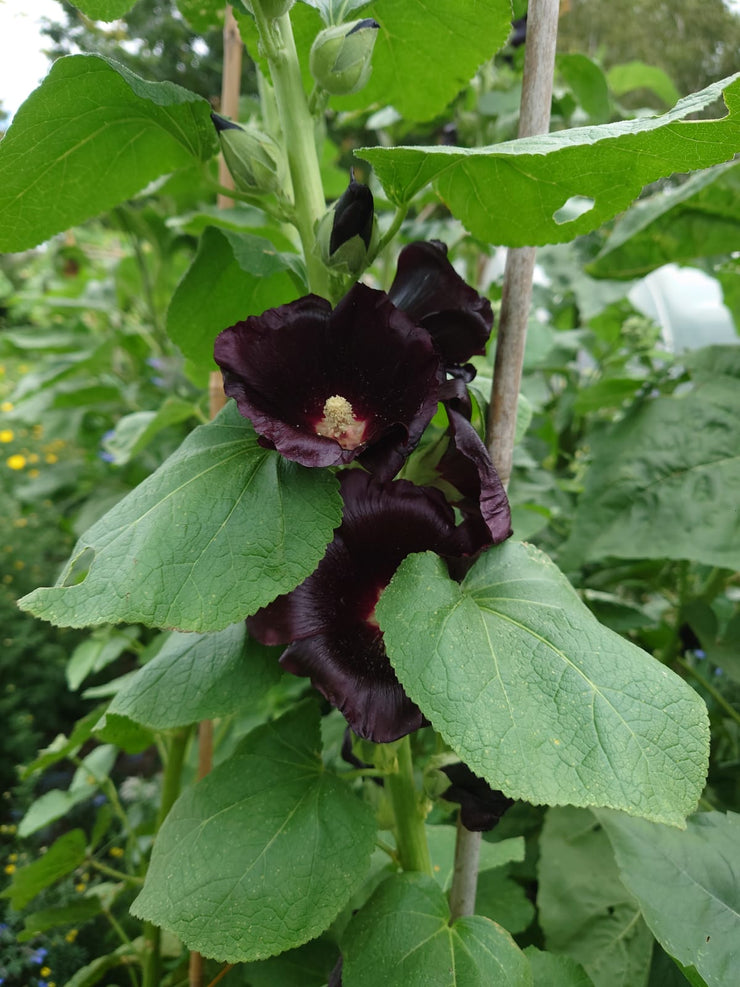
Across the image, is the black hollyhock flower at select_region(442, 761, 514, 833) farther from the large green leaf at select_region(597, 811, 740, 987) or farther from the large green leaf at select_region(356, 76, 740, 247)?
the large green leaf at select_region(356, 76, 740, 247)

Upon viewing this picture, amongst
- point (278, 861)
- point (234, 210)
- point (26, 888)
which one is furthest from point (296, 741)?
point (234, 210)

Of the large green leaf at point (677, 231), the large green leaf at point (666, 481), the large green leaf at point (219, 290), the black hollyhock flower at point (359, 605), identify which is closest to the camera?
the black hollyhock flower at point (359, 605)

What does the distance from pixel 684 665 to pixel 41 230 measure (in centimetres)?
104

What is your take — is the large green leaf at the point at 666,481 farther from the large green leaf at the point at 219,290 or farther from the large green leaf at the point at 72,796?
the large green leaf at the point at 72,796

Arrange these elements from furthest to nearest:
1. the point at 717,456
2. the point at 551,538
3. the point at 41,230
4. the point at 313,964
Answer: the point at 551,538 < the point at 717,456 < the point at 313,964 < the point at 41,230

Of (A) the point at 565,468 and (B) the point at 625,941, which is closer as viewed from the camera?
(B) the point at 625,941

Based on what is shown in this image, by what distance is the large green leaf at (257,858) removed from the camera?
1.70ft

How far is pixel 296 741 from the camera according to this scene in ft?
2.12

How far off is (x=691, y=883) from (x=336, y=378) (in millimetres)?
535

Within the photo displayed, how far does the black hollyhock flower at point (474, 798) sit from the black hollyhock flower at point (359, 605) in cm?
→ 11

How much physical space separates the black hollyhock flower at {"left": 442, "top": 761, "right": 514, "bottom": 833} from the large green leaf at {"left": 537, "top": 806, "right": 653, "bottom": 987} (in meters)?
0.31

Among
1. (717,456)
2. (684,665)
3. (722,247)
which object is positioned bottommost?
(684,665)

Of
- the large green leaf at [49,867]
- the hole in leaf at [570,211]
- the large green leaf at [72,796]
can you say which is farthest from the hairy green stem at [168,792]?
the hole in leaf at [570,211]

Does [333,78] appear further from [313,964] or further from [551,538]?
[551,538]
